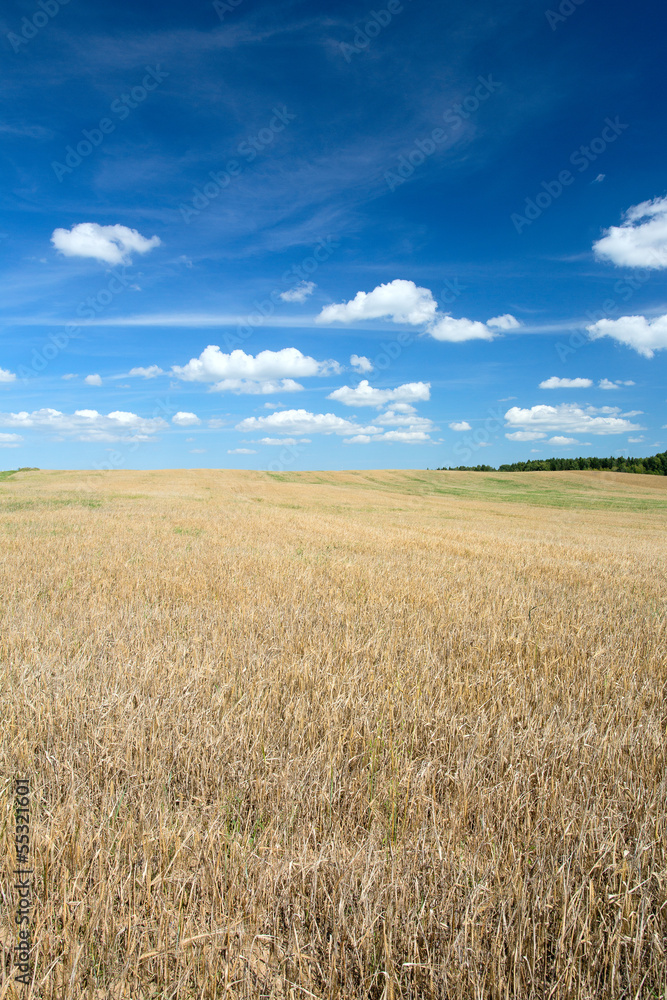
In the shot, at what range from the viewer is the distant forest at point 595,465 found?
3782 inches

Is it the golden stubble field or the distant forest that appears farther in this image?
the distant forest

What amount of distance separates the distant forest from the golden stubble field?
91206 millimetres

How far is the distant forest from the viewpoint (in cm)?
9606

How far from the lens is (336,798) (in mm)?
2879

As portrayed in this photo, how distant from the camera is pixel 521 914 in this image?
2029 millimetres

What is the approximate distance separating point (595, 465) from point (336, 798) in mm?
121045

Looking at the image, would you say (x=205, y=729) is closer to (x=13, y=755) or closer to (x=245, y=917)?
(x=13, y=755)

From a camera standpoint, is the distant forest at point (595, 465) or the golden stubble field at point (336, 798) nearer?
the golden stubble field at point (336, 798)

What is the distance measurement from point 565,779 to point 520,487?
222 ft

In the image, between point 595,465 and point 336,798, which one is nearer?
point 336,798

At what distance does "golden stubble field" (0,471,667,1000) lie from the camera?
191cm

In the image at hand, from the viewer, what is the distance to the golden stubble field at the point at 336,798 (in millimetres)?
1912

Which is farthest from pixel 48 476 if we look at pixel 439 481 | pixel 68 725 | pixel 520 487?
pixel 68 725

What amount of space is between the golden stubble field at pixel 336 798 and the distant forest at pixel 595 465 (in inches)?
3591
